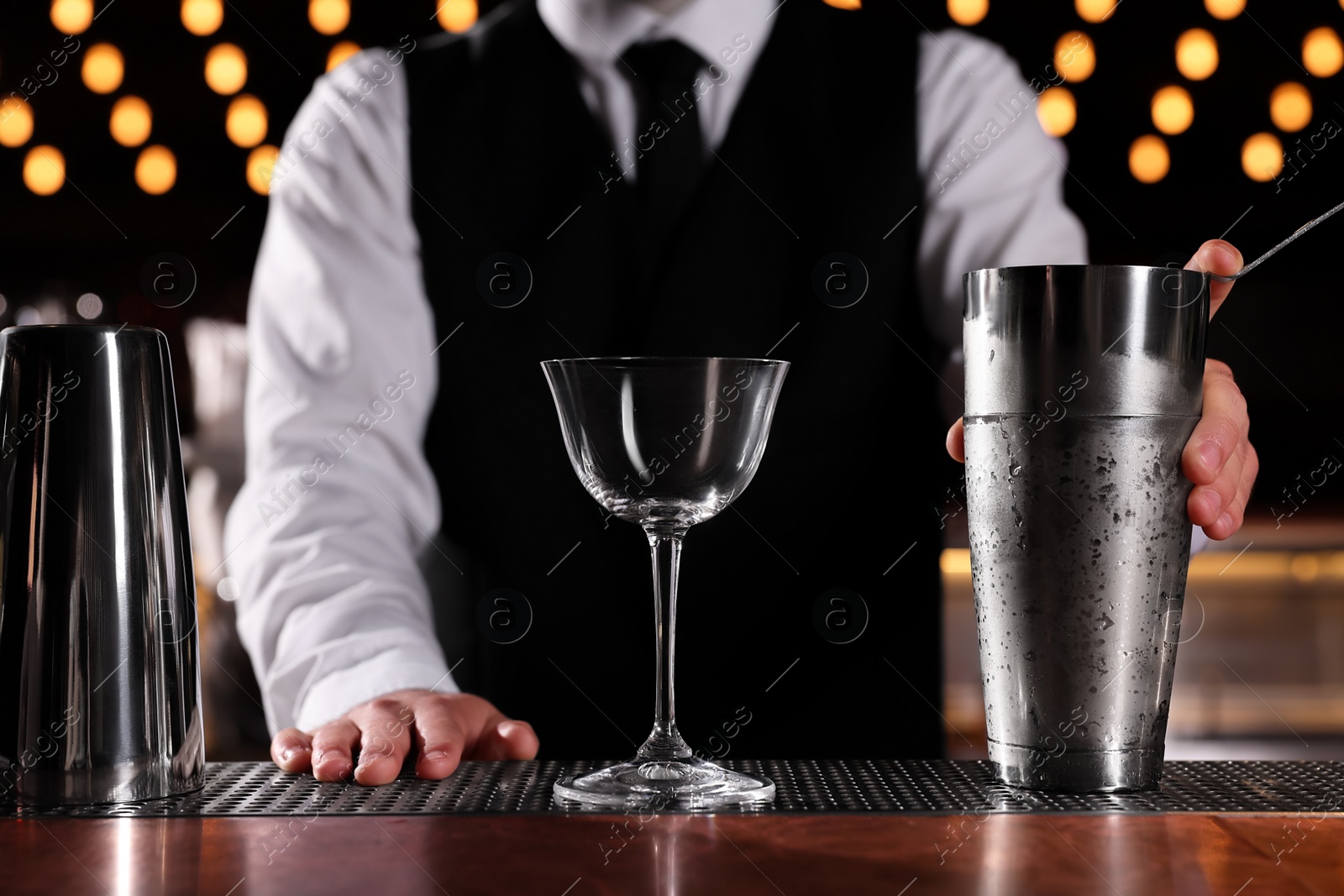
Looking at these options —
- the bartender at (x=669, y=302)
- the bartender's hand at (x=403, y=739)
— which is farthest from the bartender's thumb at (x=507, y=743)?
the bartender at (x=669, y=302)

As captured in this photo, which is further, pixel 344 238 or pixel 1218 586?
pixel 1218 586

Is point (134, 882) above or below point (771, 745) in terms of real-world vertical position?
above

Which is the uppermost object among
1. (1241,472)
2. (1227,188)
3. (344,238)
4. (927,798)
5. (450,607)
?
(1227,188)

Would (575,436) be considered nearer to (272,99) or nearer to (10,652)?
(10,652)

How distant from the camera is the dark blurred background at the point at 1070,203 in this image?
2.26 meters

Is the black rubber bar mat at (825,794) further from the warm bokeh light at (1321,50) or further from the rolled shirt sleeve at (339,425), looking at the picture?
the warm bokeh light at (1321,50)

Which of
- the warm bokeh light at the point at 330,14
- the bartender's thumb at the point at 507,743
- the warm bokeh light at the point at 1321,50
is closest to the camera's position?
the bartender's thumb at the point at 507,743

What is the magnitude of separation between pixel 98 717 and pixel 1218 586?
2618 mm

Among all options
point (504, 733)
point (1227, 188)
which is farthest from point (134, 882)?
point (1227, 188)

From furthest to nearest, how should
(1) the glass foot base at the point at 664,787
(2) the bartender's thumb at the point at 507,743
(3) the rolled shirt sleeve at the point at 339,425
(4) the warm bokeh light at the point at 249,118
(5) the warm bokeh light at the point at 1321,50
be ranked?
(5) the warm bokeh light at the point at 1321,50 → (4) the warm bokeh light at the point at 249,118 → (3) the rolled shirt sleeve at the point at 339,425 → (2) the bartender's thumb at the point at 507,743 → (1) the glass foot base at the point at 664,787

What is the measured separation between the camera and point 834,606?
1351 millimetres

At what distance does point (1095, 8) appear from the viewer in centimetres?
222

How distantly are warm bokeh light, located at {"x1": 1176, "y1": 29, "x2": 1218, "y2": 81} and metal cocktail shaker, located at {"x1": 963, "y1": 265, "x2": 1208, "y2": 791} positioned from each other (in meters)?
2.12

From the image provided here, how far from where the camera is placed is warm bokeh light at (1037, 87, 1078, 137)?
2.24 meters
